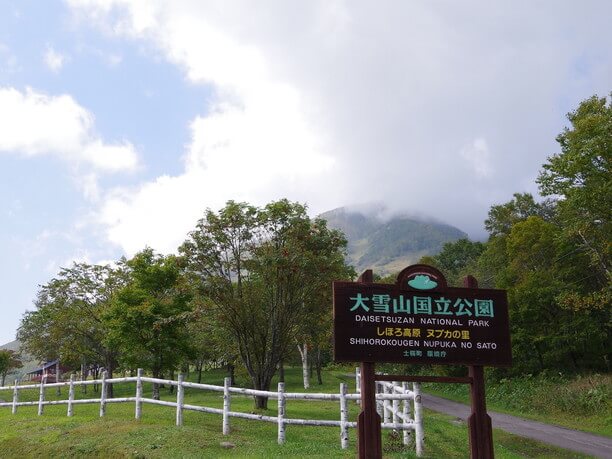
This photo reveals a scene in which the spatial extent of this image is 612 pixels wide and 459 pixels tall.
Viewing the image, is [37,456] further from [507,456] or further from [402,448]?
[507,456]

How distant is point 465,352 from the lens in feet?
33.1

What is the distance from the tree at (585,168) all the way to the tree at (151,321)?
64.2 feet

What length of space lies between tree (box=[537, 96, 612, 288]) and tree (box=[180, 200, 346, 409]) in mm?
12359

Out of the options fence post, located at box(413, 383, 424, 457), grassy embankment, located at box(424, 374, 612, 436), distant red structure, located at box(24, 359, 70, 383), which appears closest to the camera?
fence post, located at box(413, 383, 424, 457)

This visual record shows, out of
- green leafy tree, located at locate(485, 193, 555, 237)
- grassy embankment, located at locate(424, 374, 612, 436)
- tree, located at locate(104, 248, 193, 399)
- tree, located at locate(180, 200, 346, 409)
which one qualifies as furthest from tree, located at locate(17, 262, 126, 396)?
green leafy tree, located at locate(485, 193, 555, 237)

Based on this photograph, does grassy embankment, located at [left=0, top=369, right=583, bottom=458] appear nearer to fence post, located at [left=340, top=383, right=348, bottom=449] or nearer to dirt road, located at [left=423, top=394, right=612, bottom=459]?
fence post, located at [left=340, top=383, right=348, bottom=449]

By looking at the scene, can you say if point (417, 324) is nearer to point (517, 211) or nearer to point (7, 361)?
point (517, 211)

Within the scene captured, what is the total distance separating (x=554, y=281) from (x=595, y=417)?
598 inches

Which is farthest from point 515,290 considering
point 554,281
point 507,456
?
point 507,456

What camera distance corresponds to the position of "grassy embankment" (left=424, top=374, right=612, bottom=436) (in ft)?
69.5

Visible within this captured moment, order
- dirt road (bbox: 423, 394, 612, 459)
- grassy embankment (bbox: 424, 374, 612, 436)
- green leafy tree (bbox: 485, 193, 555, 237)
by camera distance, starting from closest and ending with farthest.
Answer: dirt road (bbox: 423, 394, 612, 459)
grassy embankment (bbox: 424, 374, 612, 436)
green leafy tree (bbox: 485, 193, 555, 237)

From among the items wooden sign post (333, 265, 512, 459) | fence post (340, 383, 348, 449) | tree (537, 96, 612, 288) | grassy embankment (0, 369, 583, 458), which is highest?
tree (537, 96, 612, 288)

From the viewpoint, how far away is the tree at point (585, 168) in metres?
24.1

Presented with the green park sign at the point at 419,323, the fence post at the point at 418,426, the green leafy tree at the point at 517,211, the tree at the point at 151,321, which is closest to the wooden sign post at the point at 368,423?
the green park sign at the point at 419,323
